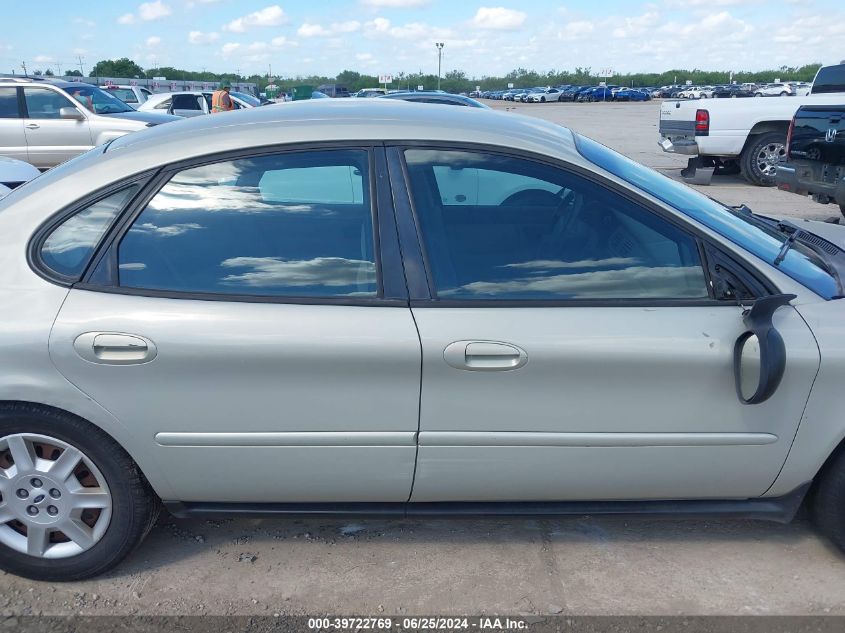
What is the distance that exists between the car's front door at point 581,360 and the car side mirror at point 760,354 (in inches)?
1.4

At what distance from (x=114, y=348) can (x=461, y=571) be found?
4.85 ft

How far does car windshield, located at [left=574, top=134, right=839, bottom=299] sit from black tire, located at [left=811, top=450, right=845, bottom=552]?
0.61 metres

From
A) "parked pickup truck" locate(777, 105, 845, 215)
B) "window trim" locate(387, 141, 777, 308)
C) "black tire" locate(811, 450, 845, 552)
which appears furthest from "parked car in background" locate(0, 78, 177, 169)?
"black tire" locate(811, 450, 845, 552)

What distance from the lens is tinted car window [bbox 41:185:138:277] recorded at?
247 cm

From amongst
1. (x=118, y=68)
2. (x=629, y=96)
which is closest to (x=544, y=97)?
(x=629, y=96)

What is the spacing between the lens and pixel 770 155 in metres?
11.2

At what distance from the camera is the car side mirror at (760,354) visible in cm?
229

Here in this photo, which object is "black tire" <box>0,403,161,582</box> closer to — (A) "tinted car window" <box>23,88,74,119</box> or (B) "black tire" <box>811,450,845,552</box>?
(B) "black tire" <box>811,450,845,552</box>

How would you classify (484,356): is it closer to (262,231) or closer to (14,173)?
(262,231)

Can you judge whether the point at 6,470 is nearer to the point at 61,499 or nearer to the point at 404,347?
the point at 61,499

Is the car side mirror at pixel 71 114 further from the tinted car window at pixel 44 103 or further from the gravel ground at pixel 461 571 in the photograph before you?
the gravel ground at pixel 461 571

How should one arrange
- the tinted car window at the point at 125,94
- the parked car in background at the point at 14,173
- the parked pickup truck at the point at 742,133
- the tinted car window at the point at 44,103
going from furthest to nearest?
the tinted car window at the point at 125,94, the tinted car window at the point at 44,103, the parked pickup truck at the point at 742,133, the parked car in background at the point at 14,173

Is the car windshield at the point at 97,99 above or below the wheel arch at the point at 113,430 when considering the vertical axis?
above

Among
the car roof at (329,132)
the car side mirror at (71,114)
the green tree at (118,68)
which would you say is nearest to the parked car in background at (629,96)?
the green tree at (118,68)
